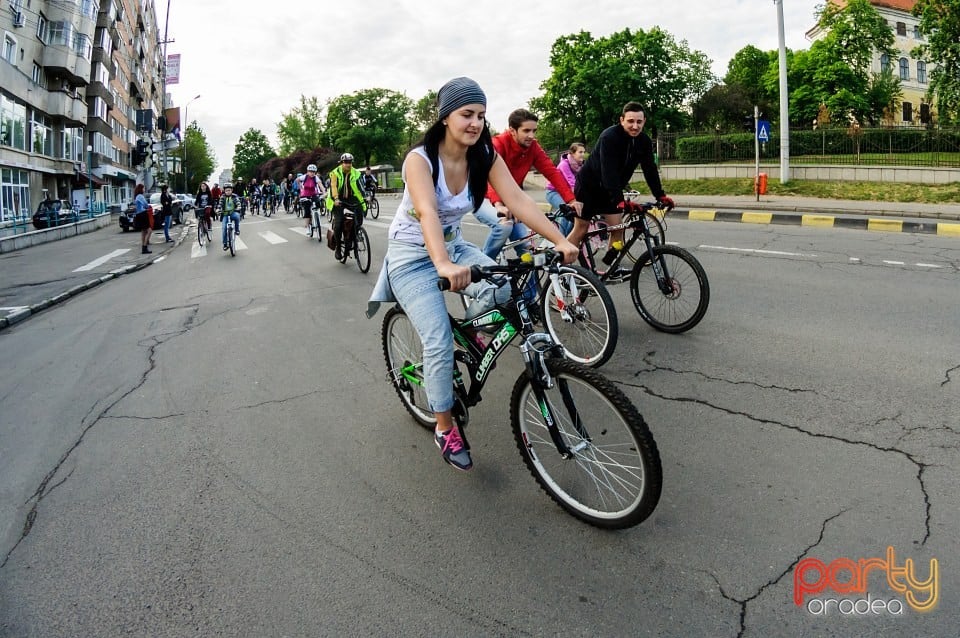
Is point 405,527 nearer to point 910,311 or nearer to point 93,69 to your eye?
point 910,311

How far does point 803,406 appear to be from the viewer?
13.2 ft

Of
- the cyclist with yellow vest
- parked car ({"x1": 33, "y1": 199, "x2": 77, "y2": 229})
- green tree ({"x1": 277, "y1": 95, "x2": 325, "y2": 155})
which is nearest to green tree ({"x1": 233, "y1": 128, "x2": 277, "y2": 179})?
green tree ({"x1": 277, "y1": 95, "x2": 325, "y2": 155})

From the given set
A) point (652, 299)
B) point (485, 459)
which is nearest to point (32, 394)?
point (485, 459)

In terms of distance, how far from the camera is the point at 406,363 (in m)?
4.02

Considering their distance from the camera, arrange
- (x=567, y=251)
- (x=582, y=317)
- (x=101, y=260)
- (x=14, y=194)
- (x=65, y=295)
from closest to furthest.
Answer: (x=567, y=251), (x=582, y=317), (x=65, y=295), (x=101, y=260), (x=14, y=194)

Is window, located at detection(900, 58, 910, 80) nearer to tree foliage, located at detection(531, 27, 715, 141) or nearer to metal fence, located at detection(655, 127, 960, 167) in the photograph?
tree foliage, located at detection(531, 27, 715, 141)

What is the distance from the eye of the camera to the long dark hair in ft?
10.4

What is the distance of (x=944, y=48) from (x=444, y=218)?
40.4 metres

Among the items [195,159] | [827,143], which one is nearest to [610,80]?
[827,143]

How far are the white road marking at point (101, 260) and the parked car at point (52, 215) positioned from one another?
33.6ft

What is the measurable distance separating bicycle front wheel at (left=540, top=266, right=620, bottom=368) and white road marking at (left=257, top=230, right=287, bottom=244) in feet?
41.2

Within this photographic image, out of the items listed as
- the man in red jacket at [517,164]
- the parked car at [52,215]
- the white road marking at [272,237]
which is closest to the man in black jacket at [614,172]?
the man in red jacket at [517,164]

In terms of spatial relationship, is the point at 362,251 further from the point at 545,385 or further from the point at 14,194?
the point at 14,194

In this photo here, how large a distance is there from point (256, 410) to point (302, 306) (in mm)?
3519
